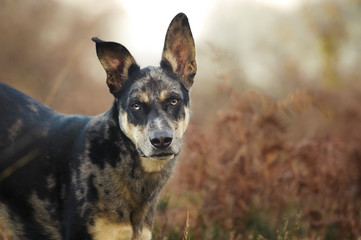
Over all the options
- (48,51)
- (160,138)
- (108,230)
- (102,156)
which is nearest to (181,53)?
(160,138)

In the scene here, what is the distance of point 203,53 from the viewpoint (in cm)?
598

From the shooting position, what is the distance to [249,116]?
570 cm

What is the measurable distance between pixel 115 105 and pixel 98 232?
1.16 metres

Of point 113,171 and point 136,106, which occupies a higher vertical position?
point 136,106

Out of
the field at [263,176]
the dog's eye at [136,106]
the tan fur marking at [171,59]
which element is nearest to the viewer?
the dog's eye at [136,106]

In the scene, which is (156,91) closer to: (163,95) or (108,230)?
(163,95)

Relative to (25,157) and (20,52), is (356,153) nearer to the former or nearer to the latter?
(25,157)

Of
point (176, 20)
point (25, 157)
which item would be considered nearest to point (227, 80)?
point (176, 20)

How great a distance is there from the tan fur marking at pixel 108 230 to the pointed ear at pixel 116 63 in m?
1.22

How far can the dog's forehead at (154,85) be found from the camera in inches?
135

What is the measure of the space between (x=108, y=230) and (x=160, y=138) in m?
0.86

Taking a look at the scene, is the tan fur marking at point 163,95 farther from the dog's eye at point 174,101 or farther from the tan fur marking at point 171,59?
the tan fur marking at point 171,59

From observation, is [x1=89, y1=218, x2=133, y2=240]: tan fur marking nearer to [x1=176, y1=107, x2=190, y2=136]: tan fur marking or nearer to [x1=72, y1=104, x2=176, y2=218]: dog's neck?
[x1=72, y1=104, x2=176, y2=218]: dog's neck

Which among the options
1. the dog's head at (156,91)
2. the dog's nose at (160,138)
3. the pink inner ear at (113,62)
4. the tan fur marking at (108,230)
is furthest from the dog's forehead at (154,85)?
the tan fur marking at (108,230)
